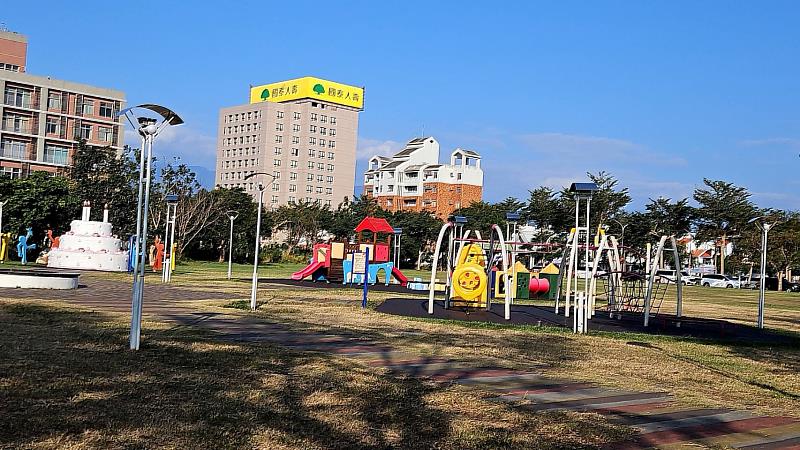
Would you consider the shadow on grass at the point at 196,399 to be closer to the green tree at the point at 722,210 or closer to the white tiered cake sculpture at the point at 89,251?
the white tiered cake sculpture at the point at 89,251

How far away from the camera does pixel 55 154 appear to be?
73.1 meters

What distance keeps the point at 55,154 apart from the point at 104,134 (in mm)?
5466

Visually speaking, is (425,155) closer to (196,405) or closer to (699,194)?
(699,194)

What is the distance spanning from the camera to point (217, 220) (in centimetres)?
6688

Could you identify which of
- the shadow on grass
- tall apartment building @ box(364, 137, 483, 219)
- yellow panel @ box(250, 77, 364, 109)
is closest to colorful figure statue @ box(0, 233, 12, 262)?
the shadow on grass

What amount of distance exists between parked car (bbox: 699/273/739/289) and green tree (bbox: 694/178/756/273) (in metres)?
3.86

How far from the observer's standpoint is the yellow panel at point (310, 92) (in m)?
128

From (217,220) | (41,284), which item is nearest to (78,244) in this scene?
(41,284)

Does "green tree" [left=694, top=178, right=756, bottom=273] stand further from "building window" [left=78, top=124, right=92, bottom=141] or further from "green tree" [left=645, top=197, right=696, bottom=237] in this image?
"building window" [left=78, top=124, right=92, bottom=141]

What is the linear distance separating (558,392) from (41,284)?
17607 mm

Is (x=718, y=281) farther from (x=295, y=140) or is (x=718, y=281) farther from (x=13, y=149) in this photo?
(x=295, y=140)

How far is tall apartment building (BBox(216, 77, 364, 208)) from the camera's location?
12575cm

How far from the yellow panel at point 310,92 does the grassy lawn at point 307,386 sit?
373 feet

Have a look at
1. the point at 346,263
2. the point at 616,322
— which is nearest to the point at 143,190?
the point at 616,322
